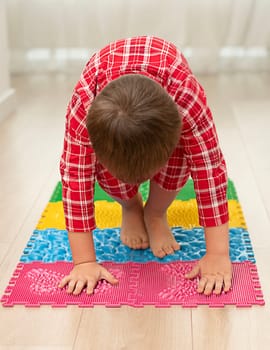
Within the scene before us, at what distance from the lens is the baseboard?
6.88 feet

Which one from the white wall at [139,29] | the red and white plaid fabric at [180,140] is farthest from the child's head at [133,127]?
the white wall at [139,29]

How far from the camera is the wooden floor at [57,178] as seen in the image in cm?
91

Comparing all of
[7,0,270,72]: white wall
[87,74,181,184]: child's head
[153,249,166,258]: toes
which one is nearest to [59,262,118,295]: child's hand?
[153,249,166,258]: toes

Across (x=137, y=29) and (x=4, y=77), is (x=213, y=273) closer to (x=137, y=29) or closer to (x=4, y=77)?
(x=4, y=77)

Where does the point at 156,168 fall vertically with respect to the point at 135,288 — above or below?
above

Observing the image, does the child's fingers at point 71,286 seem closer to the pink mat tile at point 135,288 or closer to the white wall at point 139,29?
the pink mat tile at point 135,288

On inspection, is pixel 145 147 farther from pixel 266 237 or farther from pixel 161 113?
pixel 266 237

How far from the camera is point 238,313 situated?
96cm

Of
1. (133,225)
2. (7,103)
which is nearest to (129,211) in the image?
(133,225)

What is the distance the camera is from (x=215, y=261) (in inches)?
41.6

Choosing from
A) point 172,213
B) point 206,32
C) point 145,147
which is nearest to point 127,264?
point 172,213

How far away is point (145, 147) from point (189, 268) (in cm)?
35

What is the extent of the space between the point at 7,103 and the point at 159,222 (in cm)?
113

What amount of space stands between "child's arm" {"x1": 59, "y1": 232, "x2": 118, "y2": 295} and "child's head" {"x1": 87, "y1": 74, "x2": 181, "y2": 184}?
0.23m
